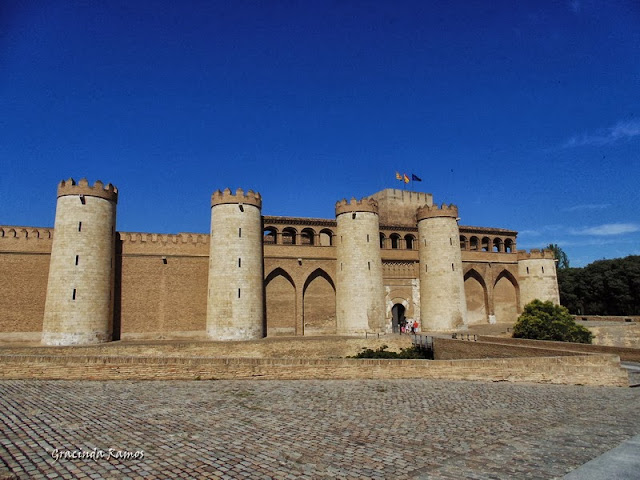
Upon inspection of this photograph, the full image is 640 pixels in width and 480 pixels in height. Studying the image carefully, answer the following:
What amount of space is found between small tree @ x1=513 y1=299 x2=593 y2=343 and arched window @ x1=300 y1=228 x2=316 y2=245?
40.4 feet

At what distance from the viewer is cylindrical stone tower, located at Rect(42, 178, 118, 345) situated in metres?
19.8

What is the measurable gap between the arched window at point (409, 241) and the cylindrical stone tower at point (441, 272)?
4.04ft

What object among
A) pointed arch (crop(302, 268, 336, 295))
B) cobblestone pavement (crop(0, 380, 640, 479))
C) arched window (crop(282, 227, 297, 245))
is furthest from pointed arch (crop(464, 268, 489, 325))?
cobblestone pavement (crop(0, 380, 640, 479))

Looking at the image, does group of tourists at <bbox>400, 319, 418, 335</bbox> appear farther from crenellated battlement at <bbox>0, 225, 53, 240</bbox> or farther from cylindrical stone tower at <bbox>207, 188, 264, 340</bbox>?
crenellated battlement at <bbox>0, 225, 53, 240</bbox>

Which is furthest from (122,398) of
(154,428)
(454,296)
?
(454,296)

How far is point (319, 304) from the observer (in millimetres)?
25656

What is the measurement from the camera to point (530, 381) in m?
12.7

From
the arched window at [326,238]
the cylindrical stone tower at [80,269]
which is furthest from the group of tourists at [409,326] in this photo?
the cylindrical stone tower at [80,269]

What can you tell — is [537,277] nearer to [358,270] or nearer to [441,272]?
[441,272]

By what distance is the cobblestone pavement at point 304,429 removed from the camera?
5699 mm

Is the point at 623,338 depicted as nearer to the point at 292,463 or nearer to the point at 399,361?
the point at 399,361

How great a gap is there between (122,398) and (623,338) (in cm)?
2631

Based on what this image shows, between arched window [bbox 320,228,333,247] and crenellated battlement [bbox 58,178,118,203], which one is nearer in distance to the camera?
crenellated battlement [bbox 58,178,118,203]

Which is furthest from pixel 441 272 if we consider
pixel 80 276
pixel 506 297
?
pixel 80 276
